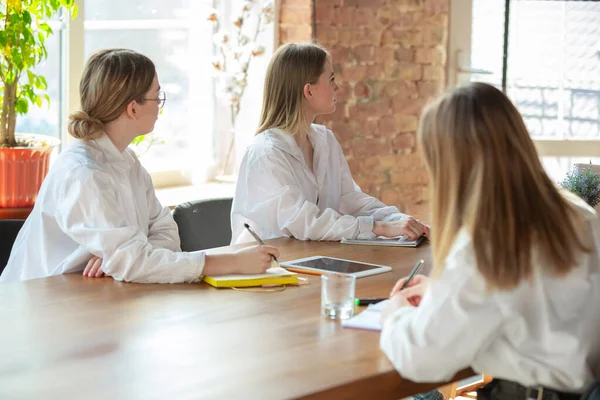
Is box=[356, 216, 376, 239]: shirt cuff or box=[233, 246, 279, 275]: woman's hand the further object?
box=[356, 216, 376, 239]: shirt cuff

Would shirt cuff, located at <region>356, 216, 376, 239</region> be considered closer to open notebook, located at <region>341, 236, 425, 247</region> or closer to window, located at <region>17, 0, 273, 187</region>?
open notebook, located at <region>341, 236, 425, 247</region>

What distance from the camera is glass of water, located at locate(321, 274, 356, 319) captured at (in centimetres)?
186

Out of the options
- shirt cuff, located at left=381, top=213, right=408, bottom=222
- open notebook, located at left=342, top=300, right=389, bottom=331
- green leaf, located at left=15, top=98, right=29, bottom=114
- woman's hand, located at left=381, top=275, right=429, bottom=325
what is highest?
green leaf, located at left=15, top=98, right=29, bottom=114

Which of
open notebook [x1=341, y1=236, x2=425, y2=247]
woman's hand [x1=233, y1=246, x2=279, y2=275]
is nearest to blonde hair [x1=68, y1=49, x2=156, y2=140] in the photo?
woman's hand [x1=233, y1=246, x2=279, y2=275]

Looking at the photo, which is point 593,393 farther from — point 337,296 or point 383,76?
point 383,76

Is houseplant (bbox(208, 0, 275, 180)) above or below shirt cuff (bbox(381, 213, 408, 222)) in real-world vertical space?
above

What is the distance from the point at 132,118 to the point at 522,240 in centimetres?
125

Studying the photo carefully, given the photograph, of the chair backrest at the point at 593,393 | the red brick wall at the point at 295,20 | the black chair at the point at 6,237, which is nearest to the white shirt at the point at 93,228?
the black chair at the point at 6,237

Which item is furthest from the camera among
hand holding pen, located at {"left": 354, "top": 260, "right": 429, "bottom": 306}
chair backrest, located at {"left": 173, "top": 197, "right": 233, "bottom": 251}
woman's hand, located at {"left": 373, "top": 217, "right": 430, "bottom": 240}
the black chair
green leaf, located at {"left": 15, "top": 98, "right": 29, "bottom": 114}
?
green leaf, located at {"left": 15, "top": 98, "right": 29, "bottom": 114}

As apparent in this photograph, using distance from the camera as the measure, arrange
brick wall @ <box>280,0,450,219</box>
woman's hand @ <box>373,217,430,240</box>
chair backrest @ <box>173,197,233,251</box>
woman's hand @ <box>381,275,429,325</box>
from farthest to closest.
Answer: brick wall @ <box>280,0,450,219</box> → chair backrest @ <box>173,197,233,251</box> → woman's hand @ <box>373,217,430,240</box> → woman's hand @ <box>381,275,429,325</box>

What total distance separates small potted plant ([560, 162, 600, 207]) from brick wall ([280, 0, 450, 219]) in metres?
1.68

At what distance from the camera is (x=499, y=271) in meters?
1.47

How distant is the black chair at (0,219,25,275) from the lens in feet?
8.41

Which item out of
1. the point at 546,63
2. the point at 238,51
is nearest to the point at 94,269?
the point at 238,51
